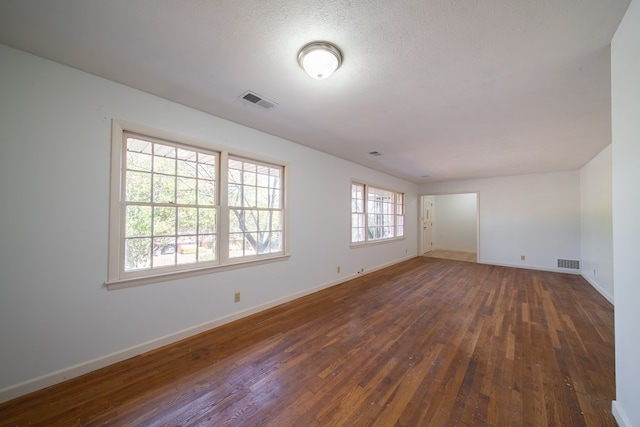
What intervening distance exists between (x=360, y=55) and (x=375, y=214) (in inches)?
178

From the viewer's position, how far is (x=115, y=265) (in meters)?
2.10

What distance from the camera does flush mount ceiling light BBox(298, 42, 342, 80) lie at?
1.61 meters

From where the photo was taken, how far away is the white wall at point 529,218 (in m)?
5.53

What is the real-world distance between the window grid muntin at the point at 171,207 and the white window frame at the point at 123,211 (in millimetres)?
23

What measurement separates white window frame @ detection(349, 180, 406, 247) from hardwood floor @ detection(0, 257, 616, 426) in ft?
7.09

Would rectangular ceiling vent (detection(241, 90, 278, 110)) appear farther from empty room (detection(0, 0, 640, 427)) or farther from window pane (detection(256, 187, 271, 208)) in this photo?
window pane (detection(256, 187, 271, 208))

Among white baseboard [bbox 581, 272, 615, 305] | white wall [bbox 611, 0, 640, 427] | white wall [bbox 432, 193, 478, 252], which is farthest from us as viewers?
white wall [bbox 432, 193, 478, 252]

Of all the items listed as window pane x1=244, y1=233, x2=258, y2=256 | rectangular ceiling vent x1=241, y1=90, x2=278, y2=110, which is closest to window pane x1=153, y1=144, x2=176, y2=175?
rectangular ceiling vent x1=241, y1=90, x2=278, y2=110

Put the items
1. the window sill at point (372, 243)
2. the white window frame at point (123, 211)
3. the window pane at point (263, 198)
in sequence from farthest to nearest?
1. the window sill at point (372, 243)
2. the window pane at point (263, 198)
3. the white window frame at point (123, 211)

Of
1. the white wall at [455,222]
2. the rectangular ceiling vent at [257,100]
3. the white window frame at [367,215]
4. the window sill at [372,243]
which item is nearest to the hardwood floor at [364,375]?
the window sill at [372,243]

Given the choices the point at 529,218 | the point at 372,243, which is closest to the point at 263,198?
the point at 372,243

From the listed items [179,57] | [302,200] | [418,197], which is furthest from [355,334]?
[418,197]

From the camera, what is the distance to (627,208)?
1.37m

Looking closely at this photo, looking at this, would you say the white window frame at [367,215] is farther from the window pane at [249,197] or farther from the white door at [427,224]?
the window pane at [249,197]
